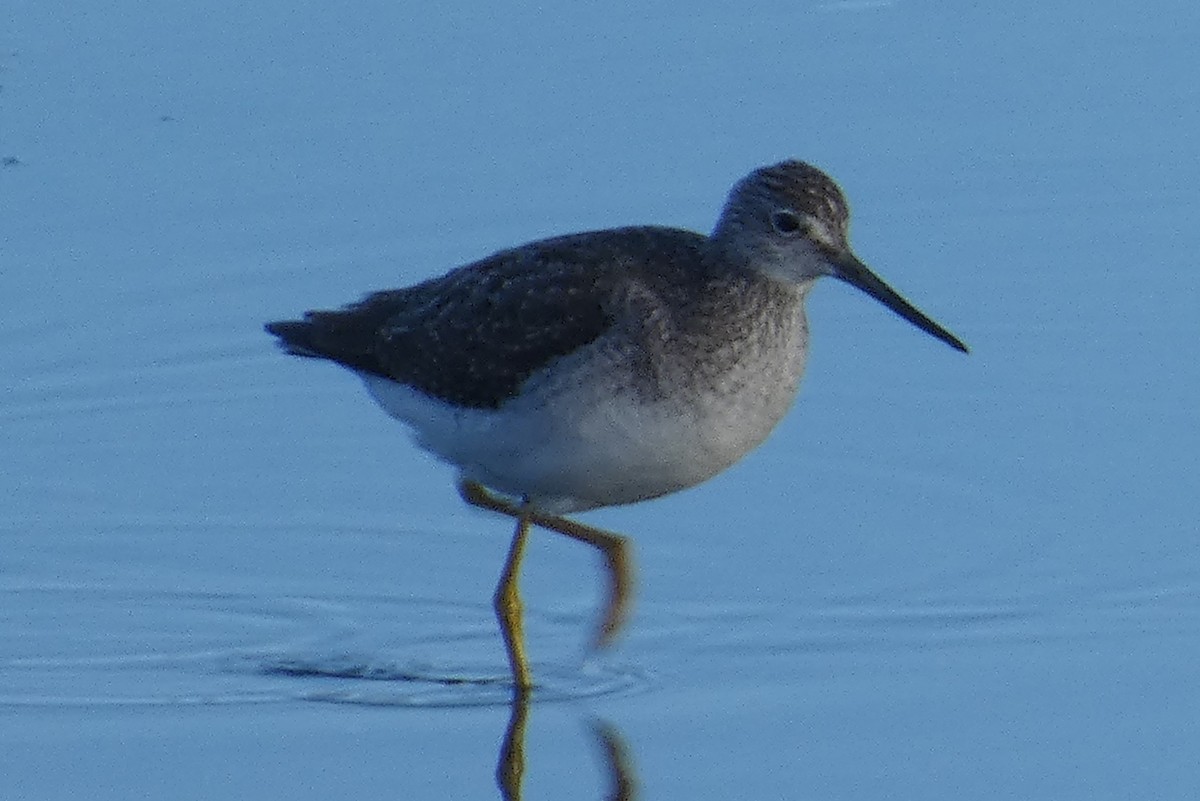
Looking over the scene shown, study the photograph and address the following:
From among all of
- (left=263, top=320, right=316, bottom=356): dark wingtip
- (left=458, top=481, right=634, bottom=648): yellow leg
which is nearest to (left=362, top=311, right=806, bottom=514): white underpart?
(left=458, top=481, right=634, bottom=648): yellow leg

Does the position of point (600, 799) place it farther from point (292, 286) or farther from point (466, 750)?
point (292, 286)

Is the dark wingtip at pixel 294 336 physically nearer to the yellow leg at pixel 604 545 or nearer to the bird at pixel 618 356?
the bird at pixel 618 356

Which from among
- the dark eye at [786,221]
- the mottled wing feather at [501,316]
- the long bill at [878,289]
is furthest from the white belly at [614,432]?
the dark eye at [786,221]

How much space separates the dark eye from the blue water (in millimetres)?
1247

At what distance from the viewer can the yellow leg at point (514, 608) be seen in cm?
1012

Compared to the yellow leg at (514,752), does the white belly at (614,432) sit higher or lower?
higher

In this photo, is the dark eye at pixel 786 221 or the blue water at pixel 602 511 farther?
the dark eye at pixel 786 221

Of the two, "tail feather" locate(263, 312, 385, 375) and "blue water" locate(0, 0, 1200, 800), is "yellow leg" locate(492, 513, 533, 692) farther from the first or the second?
"tail feather" locate(263, 312, 385, 375)

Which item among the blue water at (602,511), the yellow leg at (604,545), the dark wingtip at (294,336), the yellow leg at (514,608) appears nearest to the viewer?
the blue water at (602,511)

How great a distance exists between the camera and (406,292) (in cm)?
1103

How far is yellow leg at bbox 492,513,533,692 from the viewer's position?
1012 centimetres

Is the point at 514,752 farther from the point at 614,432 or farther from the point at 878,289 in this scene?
the point at 878,289

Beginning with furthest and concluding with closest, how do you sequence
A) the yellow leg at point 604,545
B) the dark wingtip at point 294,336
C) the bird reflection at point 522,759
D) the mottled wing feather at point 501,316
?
the dark wingtip at point 294,336, the yellow leg at point 604,545, the mottled wing feather at point 501,316, the bird reflection at point 522,759

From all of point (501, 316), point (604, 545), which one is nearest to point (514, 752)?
point (604, 545)
